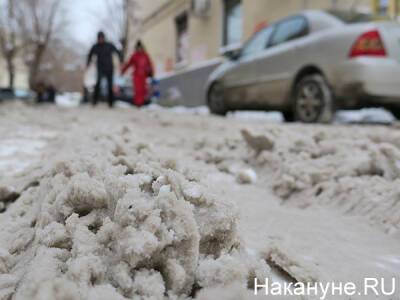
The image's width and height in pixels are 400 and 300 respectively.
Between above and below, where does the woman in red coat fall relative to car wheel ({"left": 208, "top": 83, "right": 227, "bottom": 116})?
above

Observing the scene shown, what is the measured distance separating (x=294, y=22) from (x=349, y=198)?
463 centimetres

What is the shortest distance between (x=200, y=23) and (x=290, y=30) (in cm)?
950

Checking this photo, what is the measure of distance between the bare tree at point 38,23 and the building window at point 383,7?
870 inches

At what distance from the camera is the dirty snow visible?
998 mm

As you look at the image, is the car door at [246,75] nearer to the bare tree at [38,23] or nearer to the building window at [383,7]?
the building window at [383,7]

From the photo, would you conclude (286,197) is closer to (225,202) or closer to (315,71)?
(225,202)

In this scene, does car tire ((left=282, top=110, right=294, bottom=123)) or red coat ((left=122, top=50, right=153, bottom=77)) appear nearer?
car tire ((left=282, top=110, right=294, bottom=123))

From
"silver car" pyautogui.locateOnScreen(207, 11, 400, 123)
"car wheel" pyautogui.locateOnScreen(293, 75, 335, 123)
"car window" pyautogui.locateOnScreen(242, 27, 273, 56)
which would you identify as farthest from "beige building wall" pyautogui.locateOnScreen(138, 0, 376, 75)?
"car wheel" pyautogui.locateOnScreen(293, 75, 335, 123)

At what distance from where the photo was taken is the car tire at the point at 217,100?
26.8 ft

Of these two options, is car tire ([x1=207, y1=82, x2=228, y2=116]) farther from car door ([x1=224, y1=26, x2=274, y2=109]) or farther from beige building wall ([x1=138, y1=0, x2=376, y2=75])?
beige building wall ([x1=138, y1=0, x2=376, y2=75])

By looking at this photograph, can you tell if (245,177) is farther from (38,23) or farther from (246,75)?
(38,23)

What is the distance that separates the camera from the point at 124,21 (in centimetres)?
2664

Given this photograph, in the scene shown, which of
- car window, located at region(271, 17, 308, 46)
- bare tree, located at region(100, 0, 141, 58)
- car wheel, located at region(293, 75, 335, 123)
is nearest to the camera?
car wheel, located at region(293, 75, 335, 123)

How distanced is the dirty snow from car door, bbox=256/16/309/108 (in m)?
3.70
